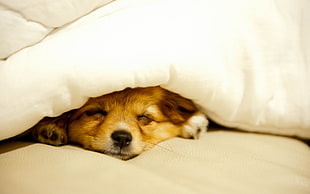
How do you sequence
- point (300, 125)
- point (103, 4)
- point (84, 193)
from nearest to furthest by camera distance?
point (84, 193) → point (103, 4) → point (300, 125)

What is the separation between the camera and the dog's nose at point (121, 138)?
1.31 meters

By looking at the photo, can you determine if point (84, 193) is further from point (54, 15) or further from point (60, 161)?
point (54, 15)

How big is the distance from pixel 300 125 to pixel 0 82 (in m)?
1.14

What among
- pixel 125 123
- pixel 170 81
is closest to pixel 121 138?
pixel 125 123

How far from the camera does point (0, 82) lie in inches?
39.4

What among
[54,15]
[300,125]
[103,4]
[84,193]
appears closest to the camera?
[84,193]

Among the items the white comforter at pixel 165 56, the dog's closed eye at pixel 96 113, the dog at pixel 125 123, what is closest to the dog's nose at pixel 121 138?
the dog at pixel 125 123

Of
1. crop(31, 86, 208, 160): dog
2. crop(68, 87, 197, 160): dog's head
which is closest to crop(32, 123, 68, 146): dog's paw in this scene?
crop(31, 86, 208, 160): dog

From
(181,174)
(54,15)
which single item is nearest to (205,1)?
(54,15)

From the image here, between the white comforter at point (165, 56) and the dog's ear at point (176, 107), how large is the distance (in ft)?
0.43

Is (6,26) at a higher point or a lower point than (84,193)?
higher

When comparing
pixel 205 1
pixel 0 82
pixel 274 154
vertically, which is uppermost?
pixel 205 1

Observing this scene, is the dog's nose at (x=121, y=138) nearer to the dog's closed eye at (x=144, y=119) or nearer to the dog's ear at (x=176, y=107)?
the dog's closed eye at (x=144, y=119)

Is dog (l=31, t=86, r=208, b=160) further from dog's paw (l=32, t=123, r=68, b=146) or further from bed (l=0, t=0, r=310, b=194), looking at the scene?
bed (l=0, t=0, r=310, b=194)
